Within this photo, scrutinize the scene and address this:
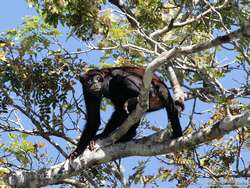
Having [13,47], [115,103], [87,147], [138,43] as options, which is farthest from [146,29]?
[87,147]

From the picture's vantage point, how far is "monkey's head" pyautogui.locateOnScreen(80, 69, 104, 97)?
7.94 meters

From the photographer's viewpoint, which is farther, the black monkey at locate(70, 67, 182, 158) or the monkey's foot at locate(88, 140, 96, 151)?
the black monkey at locate(70, 67, 182, 158)

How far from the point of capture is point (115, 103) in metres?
8.24

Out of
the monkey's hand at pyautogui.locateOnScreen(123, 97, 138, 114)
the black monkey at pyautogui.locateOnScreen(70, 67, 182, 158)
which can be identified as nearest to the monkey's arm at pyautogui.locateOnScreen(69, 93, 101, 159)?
the black monkey at pyautogui.locateOnScreen(70, 67, 182, 158)

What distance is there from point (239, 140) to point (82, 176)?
2.19 m

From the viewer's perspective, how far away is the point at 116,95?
26.4 feet

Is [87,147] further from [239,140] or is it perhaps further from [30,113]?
[239,140]

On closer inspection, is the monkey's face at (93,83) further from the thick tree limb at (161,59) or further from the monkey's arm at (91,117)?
the thick tree limb at (161,59)

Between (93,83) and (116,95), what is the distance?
1.18 ft

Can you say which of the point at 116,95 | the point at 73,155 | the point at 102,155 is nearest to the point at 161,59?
the point at 102,155

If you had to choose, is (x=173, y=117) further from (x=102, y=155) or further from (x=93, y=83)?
(x=93, y=83)

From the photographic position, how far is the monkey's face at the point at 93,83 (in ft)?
26.0

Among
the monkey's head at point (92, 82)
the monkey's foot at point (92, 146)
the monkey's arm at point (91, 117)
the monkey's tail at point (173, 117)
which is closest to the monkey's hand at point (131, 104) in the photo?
the monkey's tail at point (173, 117)

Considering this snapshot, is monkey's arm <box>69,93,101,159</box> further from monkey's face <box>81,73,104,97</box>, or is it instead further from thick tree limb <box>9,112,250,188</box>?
thick tree limb <box>9,112,250,188</box>
